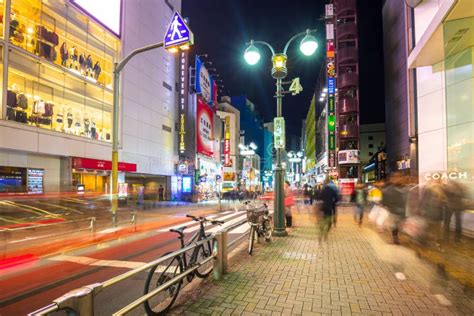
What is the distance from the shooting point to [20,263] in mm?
7992

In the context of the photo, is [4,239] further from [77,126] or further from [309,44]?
[77,126]

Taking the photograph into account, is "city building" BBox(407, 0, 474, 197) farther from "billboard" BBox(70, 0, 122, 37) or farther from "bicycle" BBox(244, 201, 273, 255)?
"billboard" BBox(70, 0, 122, 37)

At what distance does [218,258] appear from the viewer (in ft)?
19.8

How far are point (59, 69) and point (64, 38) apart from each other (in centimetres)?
253

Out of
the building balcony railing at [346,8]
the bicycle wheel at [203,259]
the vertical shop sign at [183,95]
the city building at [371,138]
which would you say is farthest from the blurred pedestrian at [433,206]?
the city building at [371,138]

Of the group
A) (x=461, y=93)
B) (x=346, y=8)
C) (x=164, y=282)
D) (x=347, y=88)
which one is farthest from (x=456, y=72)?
(x=346, y=8)

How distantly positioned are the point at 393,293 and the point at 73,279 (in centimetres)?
610

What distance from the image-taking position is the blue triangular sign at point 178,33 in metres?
10.6

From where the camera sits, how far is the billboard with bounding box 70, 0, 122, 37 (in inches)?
843

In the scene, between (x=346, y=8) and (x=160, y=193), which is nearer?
(x=160, y=193)

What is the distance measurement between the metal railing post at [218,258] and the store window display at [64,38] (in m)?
16.6

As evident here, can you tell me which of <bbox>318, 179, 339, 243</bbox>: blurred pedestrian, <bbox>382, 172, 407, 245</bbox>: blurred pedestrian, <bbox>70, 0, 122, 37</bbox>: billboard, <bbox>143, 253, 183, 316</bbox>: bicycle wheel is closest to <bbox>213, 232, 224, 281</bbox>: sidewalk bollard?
<bbox>143, 253, 183, 316</bbox>: bicycle wheel

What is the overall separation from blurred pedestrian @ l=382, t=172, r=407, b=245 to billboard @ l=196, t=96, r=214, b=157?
3414 centimetres

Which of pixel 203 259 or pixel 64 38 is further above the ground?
pixel 64 38
